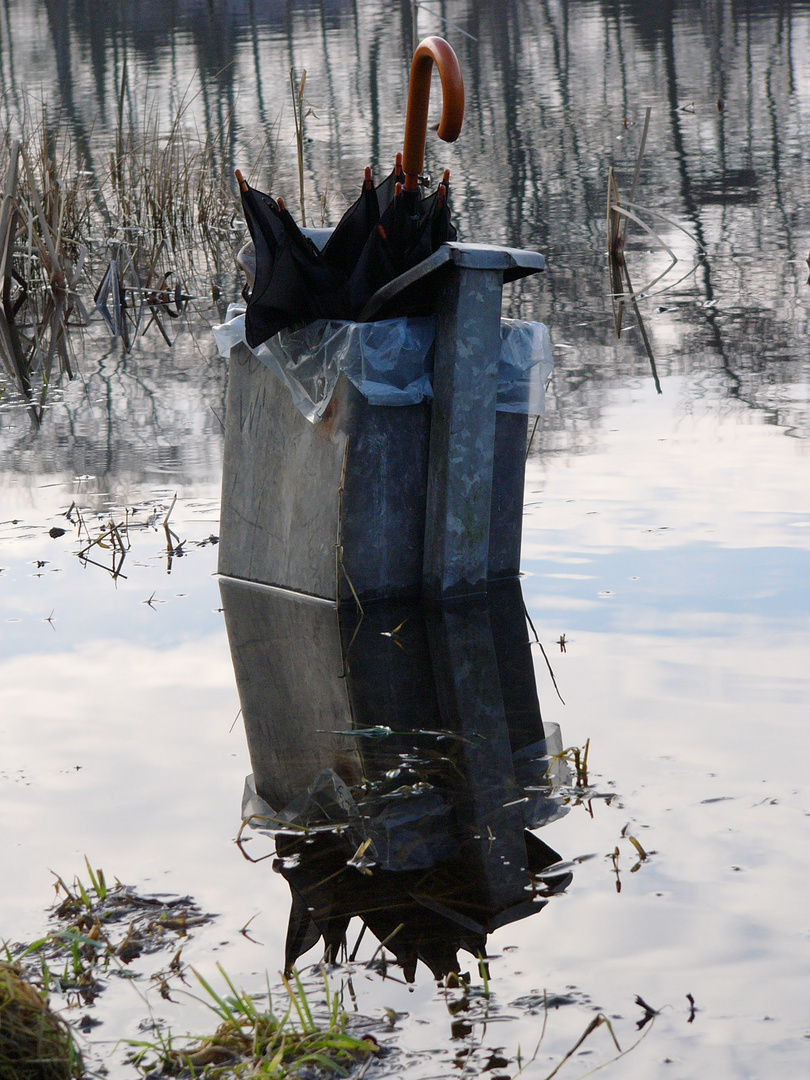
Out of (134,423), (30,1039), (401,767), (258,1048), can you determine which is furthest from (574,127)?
(30,1039)

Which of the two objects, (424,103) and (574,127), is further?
(574,127)

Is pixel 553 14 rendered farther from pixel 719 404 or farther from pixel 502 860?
pixel 502 860

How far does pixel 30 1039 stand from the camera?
2.01m

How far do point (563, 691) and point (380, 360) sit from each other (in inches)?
47.7

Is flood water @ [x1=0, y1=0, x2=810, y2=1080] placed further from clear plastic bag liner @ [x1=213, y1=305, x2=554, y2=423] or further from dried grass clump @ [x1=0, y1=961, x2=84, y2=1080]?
clear plastic bag liner @ [x1=213, y1=305, x2=554, y2=423]

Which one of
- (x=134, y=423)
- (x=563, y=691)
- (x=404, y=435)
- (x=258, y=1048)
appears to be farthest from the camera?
(x=134, y=423)

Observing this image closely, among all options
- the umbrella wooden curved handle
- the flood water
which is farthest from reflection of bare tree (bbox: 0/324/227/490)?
the umbrella wooden curved handle

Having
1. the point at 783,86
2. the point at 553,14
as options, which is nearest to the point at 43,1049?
the point at 783,86

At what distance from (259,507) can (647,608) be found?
1.38 m

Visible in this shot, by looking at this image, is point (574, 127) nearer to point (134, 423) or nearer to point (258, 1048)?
point (134, 423)

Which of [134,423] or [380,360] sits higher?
[380,360]

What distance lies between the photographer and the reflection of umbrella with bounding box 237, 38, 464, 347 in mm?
4207

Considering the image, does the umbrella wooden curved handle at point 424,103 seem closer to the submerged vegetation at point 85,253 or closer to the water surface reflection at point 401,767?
the water surface reflection at point 401,767

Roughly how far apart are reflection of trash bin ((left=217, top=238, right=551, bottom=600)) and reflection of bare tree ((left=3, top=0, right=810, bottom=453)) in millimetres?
1681
